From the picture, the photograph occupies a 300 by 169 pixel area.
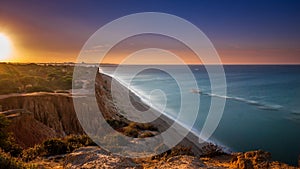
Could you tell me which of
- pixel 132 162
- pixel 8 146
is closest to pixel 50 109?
pixel 8 146

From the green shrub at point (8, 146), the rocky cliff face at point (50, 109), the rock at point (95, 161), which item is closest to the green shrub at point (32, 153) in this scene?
the green shrub at point (8, 146)

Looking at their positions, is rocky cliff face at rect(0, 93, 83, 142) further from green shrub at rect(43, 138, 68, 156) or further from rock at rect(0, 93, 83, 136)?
green shrub at rect(43, 138, 68, 156)

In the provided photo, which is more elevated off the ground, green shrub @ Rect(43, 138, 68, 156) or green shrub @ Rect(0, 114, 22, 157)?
green shrub @ Rect(0, 114, 22, 157)

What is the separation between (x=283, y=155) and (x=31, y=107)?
Answer: 19.4 m

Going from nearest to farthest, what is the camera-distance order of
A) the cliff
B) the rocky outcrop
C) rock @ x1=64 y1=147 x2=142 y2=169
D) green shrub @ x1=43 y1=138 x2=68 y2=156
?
rock @ x1=64 y1=147 x2=142 y2=169 < the cliff < green shrub @ x1=43 y1=138 x2=68 y2=156 < the rocky outcrop

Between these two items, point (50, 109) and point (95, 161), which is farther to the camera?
point (50, 109)

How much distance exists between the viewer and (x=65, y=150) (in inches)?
396

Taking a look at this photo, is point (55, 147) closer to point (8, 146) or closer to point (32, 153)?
point (32, 153)

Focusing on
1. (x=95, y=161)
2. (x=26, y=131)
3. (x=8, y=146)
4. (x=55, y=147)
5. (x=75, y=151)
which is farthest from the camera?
(x=26, y=131)

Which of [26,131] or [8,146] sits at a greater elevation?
[8,146]

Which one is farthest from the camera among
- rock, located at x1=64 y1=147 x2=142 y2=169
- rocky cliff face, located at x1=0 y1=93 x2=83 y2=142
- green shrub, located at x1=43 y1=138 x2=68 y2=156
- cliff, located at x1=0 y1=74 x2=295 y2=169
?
rocky cliff face, located at x1=0 y1=93 x2=83 y2=142

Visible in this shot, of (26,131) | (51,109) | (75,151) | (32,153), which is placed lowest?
(32,153)

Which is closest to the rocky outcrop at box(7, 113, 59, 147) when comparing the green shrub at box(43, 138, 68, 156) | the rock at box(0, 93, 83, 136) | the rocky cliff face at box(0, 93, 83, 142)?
the rocky cliff face at box(0, 93, 83, 142)

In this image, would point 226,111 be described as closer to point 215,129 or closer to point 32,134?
point 215,129
